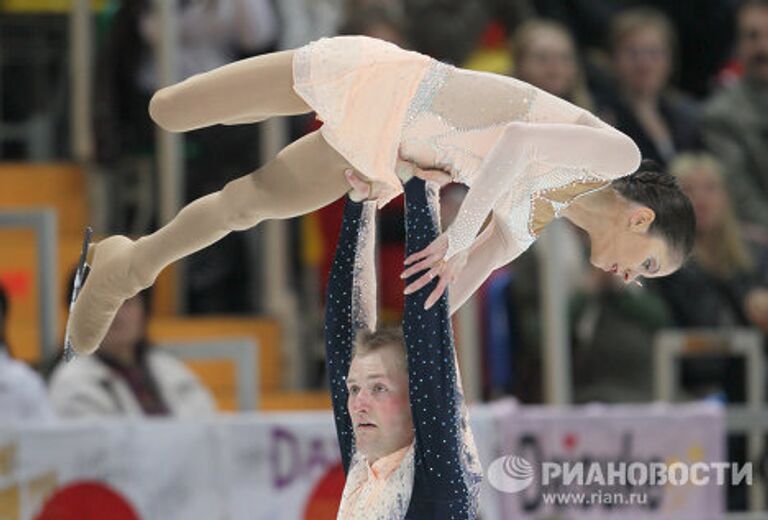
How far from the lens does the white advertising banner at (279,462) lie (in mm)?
6289

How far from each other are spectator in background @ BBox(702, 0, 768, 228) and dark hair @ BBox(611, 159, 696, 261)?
344 cm

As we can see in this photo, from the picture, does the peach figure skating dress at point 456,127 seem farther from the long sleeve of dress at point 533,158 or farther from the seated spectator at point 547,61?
the seated spectator at point 547,61

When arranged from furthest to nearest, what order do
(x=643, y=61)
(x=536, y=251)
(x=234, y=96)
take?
1. (x=643, y=61)
2. (x=536, y=251)
3. (x=234, y=96)

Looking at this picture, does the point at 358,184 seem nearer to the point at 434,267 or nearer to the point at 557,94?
the point at 434,267

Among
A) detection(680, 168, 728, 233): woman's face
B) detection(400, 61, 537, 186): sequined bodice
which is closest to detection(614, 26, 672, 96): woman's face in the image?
detection(680, 168, 728, 233): woman's face

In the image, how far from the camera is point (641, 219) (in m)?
4.43

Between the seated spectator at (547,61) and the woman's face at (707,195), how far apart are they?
1.53ft

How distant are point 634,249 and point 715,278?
3222 mm

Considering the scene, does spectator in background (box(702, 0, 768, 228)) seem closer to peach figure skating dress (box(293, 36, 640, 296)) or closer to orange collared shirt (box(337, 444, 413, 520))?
peach figure skating dress (box(293, 36, 640, 296))

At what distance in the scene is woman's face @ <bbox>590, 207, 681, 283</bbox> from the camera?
175 inches

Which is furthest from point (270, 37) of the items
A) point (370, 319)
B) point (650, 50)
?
point (370, 319)

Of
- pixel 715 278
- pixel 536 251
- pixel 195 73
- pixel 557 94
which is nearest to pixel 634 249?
pixel 536 251

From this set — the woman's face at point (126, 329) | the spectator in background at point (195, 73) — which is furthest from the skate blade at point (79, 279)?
the spectator in background at point (195, 73)

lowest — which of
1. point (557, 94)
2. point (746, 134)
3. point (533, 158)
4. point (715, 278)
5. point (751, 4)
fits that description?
point (715, 278)
